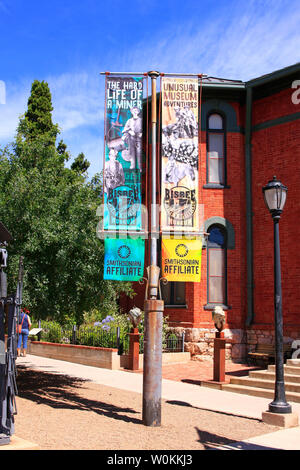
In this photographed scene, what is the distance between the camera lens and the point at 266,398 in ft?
37.1

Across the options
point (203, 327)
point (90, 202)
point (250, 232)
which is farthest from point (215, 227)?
point (90, 202)

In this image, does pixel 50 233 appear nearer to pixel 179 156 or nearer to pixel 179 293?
pixel 179 156

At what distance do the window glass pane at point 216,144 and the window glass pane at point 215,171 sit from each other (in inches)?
10.5

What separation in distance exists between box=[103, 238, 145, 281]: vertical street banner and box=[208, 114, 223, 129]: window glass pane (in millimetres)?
10612

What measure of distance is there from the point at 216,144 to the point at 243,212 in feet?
9.25

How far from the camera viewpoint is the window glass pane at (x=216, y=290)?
1752 cm

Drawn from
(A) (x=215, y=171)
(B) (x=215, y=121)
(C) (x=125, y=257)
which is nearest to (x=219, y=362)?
(C) (x=125, y=257)

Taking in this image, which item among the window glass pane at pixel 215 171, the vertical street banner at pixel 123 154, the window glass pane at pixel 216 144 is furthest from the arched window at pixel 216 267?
the vertical street banner at pixel 123 154

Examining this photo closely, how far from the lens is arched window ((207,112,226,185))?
59.7 ft

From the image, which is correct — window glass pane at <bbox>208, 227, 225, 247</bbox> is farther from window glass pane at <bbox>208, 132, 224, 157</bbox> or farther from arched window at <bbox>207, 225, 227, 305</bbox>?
window glass pane at <bbox>208, 132, 224, 157</bbox>

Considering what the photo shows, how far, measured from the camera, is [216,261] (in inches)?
698

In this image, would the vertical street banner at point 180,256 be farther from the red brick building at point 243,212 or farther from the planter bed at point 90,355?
the red brick building at point 243,212

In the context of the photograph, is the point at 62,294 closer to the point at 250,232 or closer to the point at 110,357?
the point at 110,357
